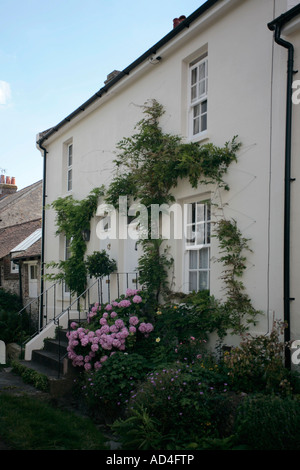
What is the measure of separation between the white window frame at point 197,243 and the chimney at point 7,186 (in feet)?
65.9

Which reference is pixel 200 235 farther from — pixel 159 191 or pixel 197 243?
pixel 159 191

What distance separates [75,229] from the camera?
11.9 metres

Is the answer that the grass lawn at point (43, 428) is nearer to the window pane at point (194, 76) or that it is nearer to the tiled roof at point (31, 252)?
the window pane at point (194, 76)

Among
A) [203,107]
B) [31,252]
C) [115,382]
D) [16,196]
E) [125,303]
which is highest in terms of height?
A: [203,107]

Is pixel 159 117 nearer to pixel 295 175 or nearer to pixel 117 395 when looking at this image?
pixel 295 175

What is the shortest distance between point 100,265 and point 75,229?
75.7 inches

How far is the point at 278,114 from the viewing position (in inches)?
267

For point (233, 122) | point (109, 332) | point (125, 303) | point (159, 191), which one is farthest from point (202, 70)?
point (109, 332)

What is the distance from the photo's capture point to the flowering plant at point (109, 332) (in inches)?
303

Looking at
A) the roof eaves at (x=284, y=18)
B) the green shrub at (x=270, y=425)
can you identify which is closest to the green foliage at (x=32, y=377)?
the green shrub at (x=270, y=425)

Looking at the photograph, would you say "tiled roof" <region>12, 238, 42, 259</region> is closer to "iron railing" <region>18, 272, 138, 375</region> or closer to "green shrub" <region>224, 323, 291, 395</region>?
"iron railing" <region>18, 272, 138, 375</region>

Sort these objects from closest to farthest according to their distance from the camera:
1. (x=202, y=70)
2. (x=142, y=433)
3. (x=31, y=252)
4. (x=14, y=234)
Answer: (x=142, y=433), (x=202, y=70), (x=31, y=252), (x=14, y=234)
